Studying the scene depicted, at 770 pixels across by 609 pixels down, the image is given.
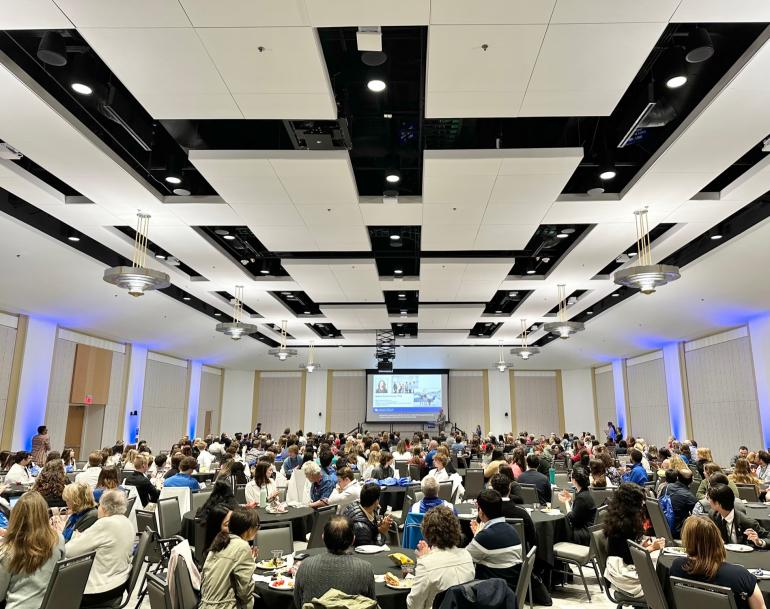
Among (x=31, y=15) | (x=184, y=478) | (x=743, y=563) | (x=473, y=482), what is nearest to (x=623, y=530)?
(x=743, y=563)

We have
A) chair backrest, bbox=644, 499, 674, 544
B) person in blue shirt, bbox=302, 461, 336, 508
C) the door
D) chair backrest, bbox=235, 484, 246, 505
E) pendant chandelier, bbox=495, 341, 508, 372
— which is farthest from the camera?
pendant chandelier, bbox=495, 341, 508, 372

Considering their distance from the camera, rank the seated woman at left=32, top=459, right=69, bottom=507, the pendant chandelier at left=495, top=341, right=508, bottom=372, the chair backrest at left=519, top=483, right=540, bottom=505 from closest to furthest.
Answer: the seated woman at left=32, top=459, right=69, bottom=507
the chair backrest at left=519, top=483, right=540, bottom=505
the pendant chandelier at left=495, top=341, right=508, bottom=372

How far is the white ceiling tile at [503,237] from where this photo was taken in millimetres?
9773

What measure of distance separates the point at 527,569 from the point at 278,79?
490cm

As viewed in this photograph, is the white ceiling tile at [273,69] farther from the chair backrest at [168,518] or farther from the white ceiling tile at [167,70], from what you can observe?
the chair backrest at [168,518]

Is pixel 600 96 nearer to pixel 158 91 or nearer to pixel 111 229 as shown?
pixel 158 91

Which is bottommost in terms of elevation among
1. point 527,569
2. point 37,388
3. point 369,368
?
point 527,569

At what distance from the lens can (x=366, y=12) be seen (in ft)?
15.0

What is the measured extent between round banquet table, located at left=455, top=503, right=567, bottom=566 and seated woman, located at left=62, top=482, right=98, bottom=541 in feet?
13.2

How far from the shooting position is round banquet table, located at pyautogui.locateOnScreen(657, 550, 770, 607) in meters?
3.80

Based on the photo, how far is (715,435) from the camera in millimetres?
16594

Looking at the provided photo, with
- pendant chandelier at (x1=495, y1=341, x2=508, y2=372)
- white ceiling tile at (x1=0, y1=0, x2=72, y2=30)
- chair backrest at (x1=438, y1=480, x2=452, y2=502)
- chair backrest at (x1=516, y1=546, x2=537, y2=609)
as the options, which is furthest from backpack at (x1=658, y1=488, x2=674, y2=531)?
pendant chandelier at (x1=495, y1=341, x2=508, y2=372)

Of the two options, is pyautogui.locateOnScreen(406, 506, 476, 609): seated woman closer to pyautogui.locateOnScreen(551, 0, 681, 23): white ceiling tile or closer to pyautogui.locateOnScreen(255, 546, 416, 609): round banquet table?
pyautogui.locateOnScreen(255, 546, 416, 609): round banquet table

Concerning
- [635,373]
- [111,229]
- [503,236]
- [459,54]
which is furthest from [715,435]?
[111,229]
